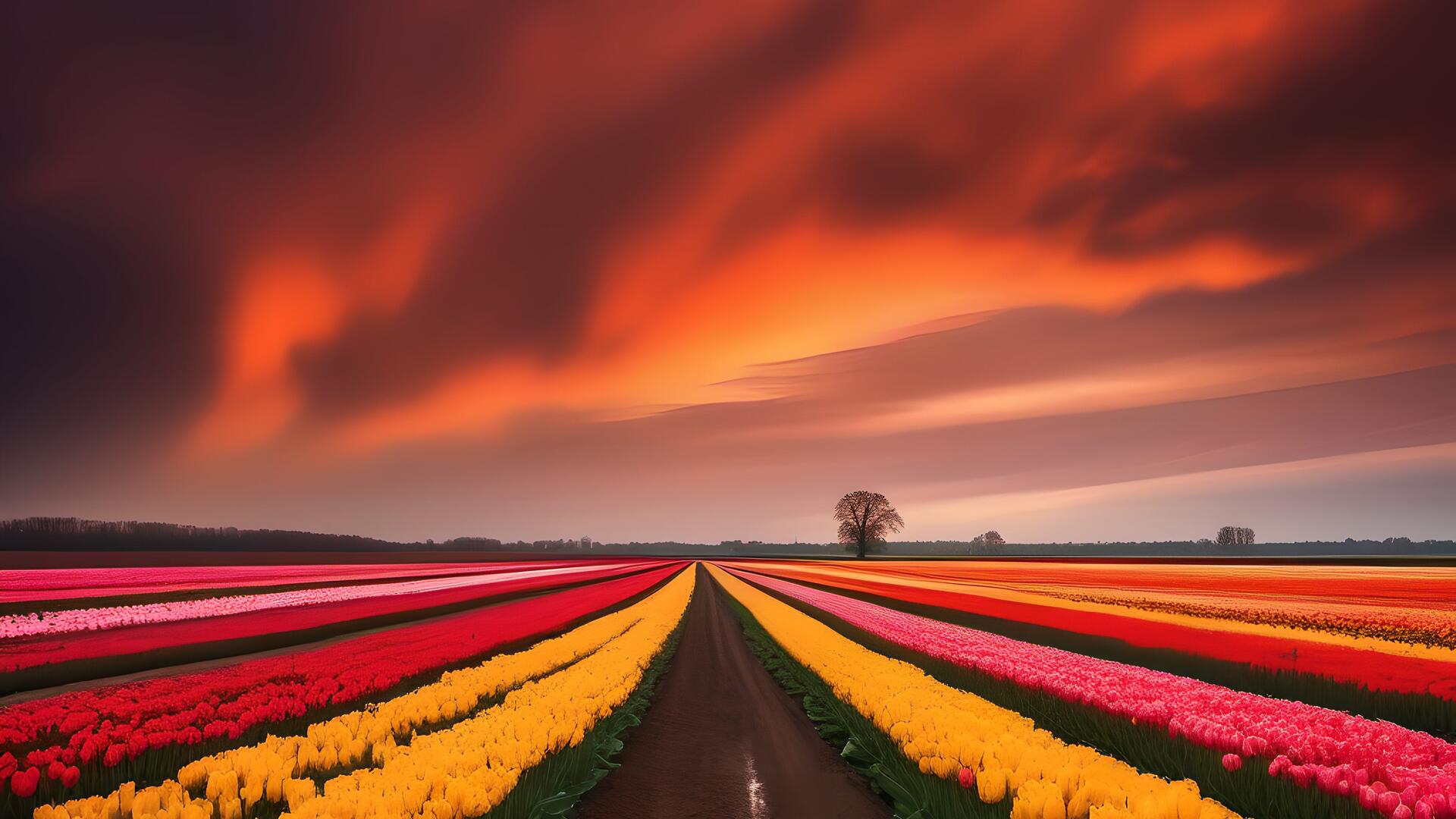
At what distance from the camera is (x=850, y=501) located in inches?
5094

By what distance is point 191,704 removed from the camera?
10.0 meters

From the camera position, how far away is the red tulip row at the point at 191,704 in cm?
738

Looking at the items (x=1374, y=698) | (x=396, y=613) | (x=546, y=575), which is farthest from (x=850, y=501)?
(x=1374, y=698)

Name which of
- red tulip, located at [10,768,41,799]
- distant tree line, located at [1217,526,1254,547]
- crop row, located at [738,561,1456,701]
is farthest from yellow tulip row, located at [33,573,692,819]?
distant tree line, located at [1217,526,1254,547]

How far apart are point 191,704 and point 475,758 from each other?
6.81m

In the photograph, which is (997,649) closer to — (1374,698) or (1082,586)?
(1374,698)

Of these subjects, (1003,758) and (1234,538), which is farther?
(1234,538)

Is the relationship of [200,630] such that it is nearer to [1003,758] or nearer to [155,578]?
[1003,758]

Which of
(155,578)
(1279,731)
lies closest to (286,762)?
(1279,731)

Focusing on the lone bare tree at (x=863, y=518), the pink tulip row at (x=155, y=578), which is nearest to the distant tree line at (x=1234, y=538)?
the lone bare tree at (x=863, y=518)

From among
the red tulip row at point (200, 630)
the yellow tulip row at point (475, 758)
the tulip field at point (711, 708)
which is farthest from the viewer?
the red tulip row at point (200, 630)

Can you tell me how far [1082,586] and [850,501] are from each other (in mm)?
86443

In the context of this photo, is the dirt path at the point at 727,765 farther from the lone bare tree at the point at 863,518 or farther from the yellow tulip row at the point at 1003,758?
the lone bare tree at the point at 863,518

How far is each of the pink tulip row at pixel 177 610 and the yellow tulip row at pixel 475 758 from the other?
19.6 metres
